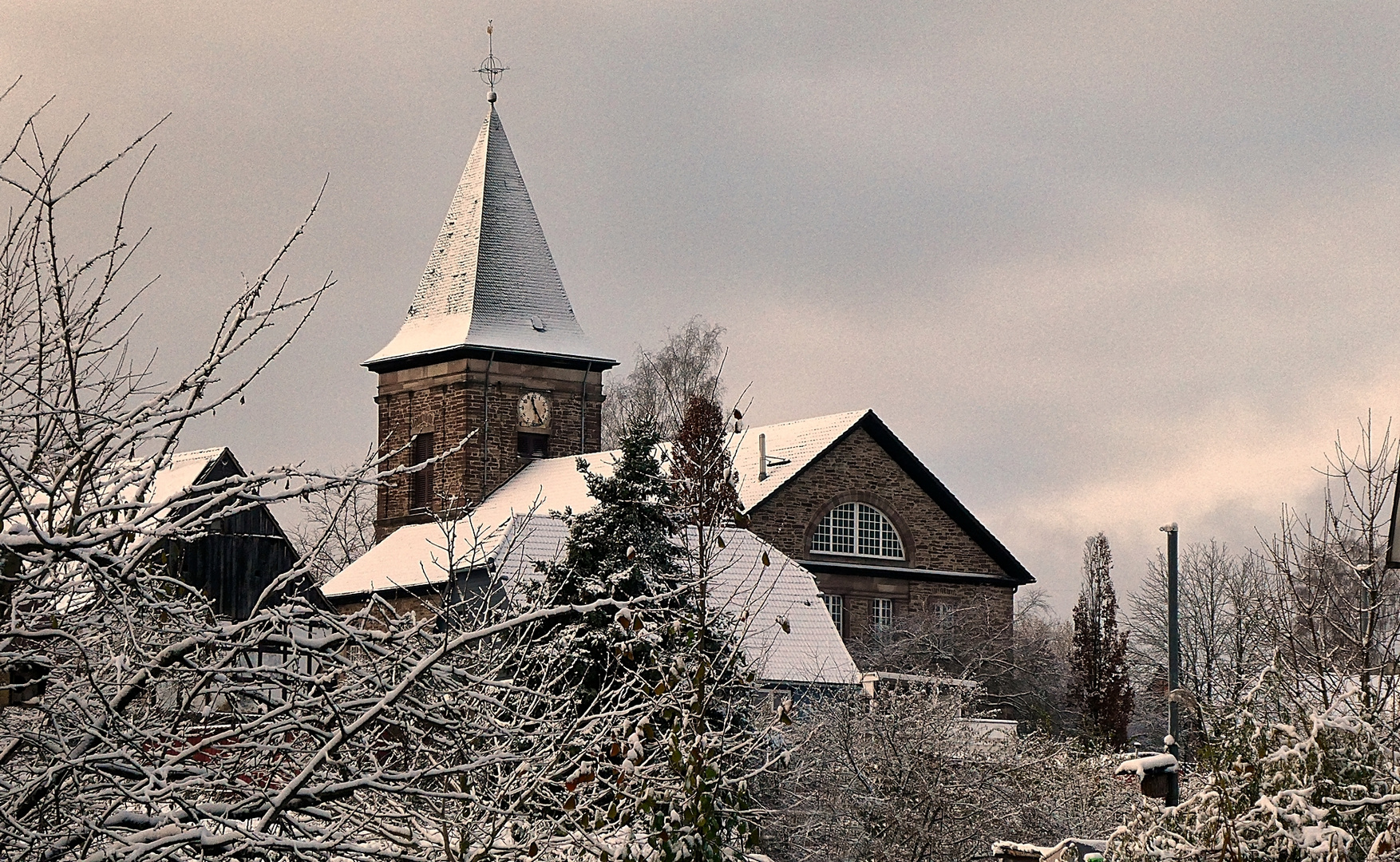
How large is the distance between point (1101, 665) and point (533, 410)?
54.4 feet

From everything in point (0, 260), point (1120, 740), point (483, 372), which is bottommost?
point (1120, 740)

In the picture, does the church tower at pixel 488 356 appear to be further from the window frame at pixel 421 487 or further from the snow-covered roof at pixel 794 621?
the snow-covered roof at pixel 794 621

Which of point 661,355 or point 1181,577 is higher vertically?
point 661,355

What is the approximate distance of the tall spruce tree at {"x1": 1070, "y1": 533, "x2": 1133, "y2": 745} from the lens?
140 feet

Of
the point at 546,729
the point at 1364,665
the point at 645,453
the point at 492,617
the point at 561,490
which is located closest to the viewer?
the point at 546,729

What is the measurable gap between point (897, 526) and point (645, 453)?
30.6m

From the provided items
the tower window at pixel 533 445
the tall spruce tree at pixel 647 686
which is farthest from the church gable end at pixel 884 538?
the tall spruce tree at pixel 647 686

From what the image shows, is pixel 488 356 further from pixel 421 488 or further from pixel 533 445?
pixel 421 488

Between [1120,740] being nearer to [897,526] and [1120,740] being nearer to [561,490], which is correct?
[897,526]

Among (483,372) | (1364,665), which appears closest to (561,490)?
(483,372)

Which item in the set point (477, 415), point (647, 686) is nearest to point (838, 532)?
point (477, 415)

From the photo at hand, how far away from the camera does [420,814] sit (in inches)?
206

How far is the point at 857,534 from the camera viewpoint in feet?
155

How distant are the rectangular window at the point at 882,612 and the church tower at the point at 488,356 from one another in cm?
931
